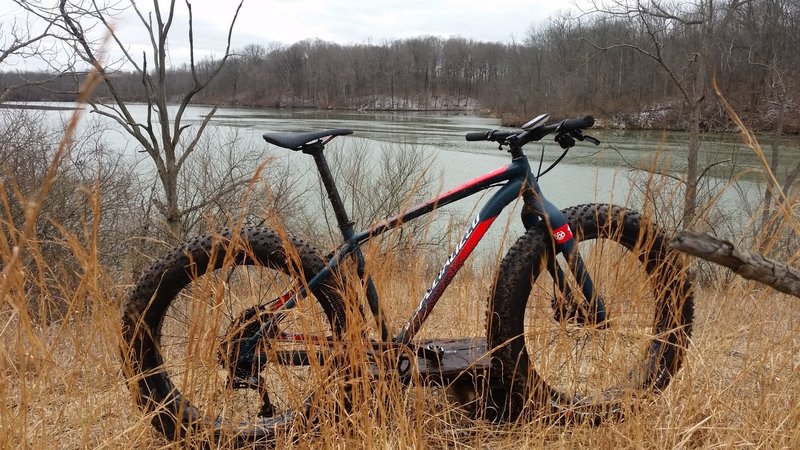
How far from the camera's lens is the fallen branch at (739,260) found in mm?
1094

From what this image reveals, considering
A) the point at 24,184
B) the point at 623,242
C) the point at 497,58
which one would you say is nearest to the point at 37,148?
the point at 24,184

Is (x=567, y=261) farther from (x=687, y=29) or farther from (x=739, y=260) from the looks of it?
(x=687, y=29)

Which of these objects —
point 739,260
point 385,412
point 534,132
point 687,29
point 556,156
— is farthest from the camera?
point 556,156

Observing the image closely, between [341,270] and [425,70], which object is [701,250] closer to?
[341,270]

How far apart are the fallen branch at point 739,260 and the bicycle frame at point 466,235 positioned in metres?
0.67

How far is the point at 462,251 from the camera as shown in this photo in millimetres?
1914

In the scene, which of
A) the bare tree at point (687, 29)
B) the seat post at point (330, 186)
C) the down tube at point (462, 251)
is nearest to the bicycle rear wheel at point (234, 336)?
the seat post at point (330, 186)

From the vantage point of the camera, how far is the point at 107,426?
5.76 feet

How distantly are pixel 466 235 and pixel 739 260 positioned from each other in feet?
3.00

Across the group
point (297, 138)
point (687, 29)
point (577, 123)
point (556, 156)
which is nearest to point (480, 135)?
point (577, 123)

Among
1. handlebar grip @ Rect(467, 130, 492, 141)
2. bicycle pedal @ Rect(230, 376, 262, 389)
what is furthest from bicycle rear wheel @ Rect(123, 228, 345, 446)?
handlebar grip @ Rect(467, 130, 492, 141)

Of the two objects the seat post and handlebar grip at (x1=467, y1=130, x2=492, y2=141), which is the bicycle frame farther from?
handlebar grip at (x1=467, y1=130, x2=492, y2=141)

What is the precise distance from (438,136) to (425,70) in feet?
105

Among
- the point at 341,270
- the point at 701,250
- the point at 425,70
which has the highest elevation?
the point at 425,70
